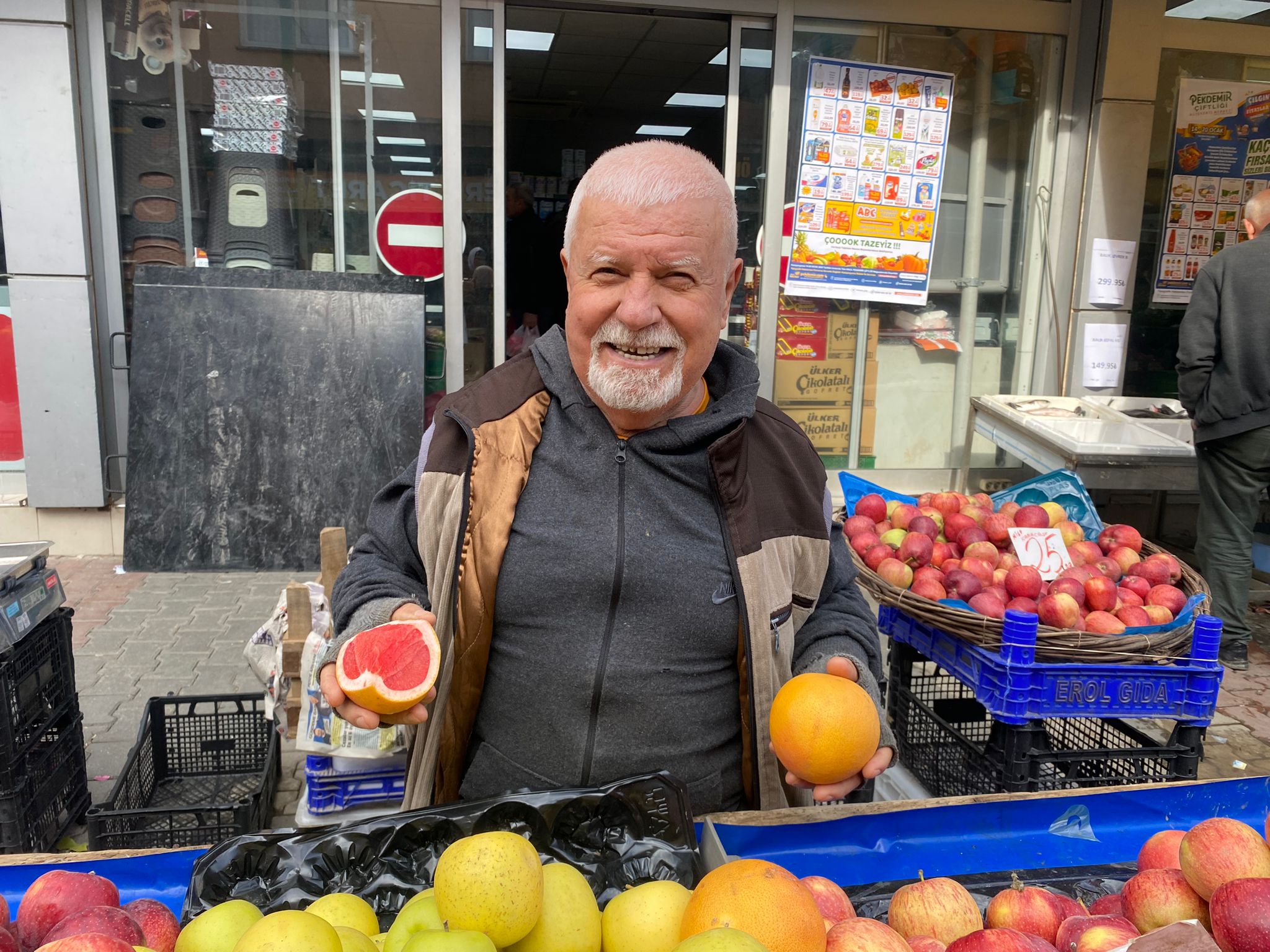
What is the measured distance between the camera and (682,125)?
13242 millimetres

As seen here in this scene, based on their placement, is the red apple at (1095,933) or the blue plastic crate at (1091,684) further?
the blue plastic crate at (1091,684)

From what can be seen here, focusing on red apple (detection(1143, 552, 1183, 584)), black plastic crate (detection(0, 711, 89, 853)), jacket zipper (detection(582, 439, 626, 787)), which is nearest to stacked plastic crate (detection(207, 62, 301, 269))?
black plastic crate (detection(0, 711, 89, 853))

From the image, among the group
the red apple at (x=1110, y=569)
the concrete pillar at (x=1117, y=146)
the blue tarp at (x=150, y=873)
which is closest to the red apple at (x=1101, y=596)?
the red apple at (x=1110, y=569)

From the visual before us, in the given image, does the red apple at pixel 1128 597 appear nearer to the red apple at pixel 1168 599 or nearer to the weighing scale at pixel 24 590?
the red apple at pixel 1168 599

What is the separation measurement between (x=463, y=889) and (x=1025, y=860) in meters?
1.15

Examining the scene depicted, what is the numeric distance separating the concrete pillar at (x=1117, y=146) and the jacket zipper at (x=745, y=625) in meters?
6.28

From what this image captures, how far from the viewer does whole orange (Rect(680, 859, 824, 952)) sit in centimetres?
112

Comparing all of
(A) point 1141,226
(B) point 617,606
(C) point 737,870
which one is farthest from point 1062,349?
(C) point 737,870

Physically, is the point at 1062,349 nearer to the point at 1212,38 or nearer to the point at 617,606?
the point at 1212,38

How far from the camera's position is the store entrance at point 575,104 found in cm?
813

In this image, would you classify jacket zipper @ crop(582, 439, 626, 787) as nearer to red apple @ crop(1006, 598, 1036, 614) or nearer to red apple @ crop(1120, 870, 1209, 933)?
red apple @ crop(1120, 870, 1209, 933)

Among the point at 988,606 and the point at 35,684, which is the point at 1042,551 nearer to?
the point at 988,606

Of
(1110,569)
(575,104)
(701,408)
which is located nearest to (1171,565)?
(1110,569)

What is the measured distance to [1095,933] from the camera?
4.18ft
